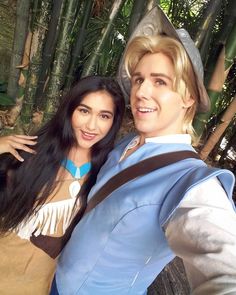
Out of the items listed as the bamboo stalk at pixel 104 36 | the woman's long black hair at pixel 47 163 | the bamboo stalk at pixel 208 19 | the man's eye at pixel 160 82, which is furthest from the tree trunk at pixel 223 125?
the man's eye at pixel 160 82

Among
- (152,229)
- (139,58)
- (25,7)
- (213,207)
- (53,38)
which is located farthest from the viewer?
(53,38)

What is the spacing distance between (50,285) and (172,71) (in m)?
0.92

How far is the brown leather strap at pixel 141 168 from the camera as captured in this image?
2.59 ft

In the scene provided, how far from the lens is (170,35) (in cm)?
95

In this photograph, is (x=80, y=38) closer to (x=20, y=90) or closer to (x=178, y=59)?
(x=20, y=90)

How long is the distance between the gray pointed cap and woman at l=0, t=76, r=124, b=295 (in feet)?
0.52

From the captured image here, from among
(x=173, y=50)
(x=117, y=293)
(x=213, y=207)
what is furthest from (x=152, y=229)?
(x=173, y=50)

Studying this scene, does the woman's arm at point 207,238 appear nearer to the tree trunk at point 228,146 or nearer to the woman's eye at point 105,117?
the woman's eye at point 105,117

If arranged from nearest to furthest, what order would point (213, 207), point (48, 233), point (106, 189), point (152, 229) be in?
1. point (213, 207)
2. point (152, 229)
3. point (106, 189)
4. point (48, 233)

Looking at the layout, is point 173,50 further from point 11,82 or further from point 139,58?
point 11,82

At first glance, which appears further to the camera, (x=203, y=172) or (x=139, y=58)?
(x=139, y=58)

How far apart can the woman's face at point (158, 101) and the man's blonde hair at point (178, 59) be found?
0.02 meters

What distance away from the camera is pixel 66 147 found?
1.24 meters

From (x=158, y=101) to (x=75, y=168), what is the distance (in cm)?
48
